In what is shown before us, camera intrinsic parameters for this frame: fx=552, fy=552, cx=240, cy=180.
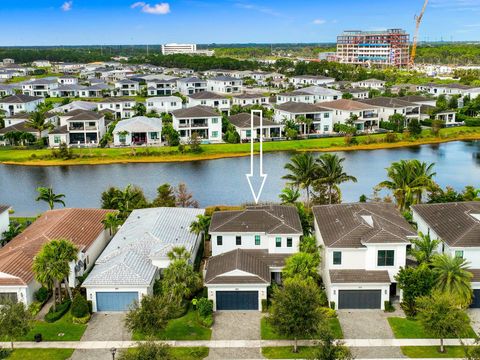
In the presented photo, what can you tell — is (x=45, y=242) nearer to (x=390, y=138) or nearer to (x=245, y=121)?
(x=245, y=121)

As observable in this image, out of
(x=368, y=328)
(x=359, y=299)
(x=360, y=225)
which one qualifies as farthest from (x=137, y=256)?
(x=368, y=328)

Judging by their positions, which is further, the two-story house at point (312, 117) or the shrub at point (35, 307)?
the two-story house at point (312, 117)

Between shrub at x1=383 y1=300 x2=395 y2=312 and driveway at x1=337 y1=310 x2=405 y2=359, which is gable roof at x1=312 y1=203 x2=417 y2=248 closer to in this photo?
shrub at x1=383 y1=300 x2=395 y2=312

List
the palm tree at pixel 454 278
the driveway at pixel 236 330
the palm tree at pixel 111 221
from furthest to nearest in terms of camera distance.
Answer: the palm tree at pixel 111 221, the palm tree at pixel 454 278, the driveway at pixel 236 330

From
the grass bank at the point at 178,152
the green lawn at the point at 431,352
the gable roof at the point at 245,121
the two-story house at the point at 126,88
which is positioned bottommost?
the green lawn at the point at 431,352

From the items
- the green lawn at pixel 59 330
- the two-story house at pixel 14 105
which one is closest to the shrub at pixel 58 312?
the green lawn at pixel 59 330

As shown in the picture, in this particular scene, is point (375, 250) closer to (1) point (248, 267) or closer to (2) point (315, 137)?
(1) point (248, 267)

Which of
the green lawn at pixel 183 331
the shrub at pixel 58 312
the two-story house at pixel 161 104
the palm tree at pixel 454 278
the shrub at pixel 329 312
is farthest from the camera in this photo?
the two-story house at pixel 161 104

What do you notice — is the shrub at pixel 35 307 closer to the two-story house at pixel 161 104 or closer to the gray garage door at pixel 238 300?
the gray garage door at pixel 238 300
